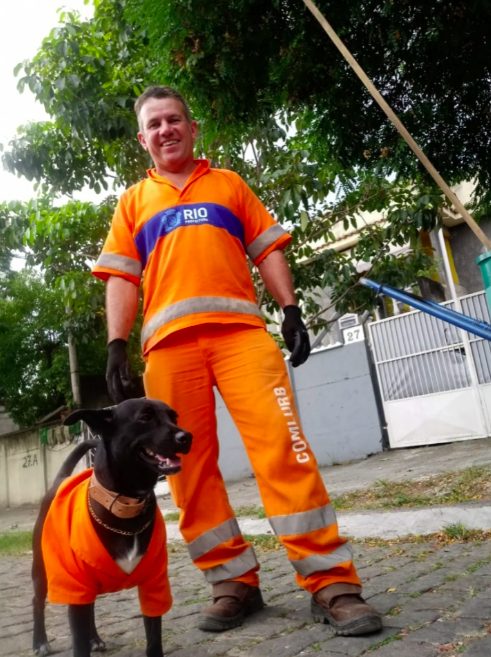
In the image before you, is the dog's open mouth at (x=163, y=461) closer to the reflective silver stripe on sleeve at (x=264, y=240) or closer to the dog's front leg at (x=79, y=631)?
the dog's front leg at (x=79, y=631)

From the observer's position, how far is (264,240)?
3.09 m

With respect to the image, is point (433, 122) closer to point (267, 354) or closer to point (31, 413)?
point (267, 354)

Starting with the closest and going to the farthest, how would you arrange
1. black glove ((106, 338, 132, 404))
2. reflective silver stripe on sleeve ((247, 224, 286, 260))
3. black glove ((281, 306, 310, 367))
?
black glove ((106, 338, 132, 404)) → black glove ((281, 306, 310, 367)) → reflective silver stripe on sleeve ((247, 224, 286, 260))

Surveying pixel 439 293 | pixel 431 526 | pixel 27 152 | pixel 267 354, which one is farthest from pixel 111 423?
pixel 439 293

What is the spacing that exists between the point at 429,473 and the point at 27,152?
6.14 meters

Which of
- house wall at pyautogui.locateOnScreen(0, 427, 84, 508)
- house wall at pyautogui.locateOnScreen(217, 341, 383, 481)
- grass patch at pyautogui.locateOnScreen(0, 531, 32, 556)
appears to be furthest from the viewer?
house wall at pyautogui.locateOnScreen(0, 427, 84, 508)

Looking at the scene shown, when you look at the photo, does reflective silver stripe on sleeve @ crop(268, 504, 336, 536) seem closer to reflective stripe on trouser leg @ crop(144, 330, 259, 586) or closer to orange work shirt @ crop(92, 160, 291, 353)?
reflective stripe on trouser leg @ crop(144, 330, 259, 586)

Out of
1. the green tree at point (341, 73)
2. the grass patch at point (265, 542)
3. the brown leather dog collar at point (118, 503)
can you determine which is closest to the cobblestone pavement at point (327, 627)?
the grass patch at point (265, 542)

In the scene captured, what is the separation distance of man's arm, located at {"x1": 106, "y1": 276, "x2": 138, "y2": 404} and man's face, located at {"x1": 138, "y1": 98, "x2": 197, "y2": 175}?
0.61 meters

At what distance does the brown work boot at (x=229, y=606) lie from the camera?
2639 millimetres

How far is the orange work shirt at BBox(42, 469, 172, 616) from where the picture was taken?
222 centimetres

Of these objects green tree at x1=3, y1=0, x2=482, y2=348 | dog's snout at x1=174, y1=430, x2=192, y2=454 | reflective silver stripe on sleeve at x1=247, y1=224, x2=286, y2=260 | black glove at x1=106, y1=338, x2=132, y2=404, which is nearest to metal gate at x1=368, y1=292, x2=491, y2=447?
green tree at x1=3, y1=0, x2=482, y2=348

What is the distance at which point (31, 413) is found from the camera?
1875 centimetres

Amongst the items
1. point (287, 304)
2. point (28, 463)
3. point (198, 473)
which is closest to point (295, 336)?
point (287, 304)
